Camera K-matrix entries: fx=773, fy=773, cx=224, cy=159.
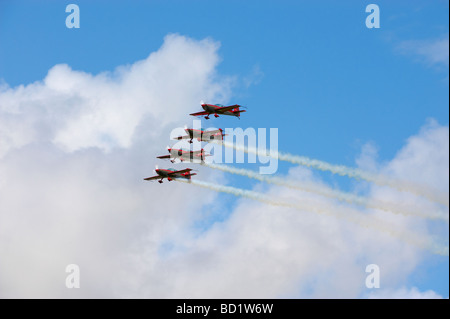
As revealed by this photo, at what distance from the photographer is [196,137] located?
149750 millimetres

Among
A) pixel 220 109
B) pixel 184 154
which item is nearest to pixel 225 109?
pixel 220 109

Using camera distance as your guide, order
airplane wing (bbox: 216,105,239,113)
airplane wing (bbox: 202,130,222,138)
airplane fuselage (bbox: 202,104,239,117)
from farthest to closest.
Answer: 1. airplane wing (bbox: 202,130,222,138)
2. airplane fuselage (bbox: 202,104,239,117)
3. airplane wing (bbox: 216,105,239,113)

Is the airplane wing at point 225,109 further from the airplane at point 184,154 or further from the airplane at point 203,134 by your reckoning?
the airplane at point 184,154

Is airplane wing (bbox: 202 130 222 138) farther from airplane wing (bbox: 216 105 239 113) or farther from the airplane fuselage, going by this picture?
airplane wing (bbox: 216 105 239 113)

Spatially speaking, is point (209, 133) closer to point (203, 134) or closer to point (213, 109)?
point (203, 134)

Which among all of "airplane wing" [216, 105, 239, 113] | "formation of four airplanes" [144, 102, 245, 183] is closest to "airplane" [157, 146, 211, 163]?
"formation of four airplanes" [144, 102, 245, 183]

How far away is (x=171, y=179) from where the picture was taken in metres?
154

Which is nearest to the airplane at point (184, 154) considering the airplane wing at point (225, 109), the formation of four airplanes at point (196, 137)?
the formation of four airplanes at point (196, 137)

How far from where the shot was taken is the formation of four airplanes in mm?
144625
